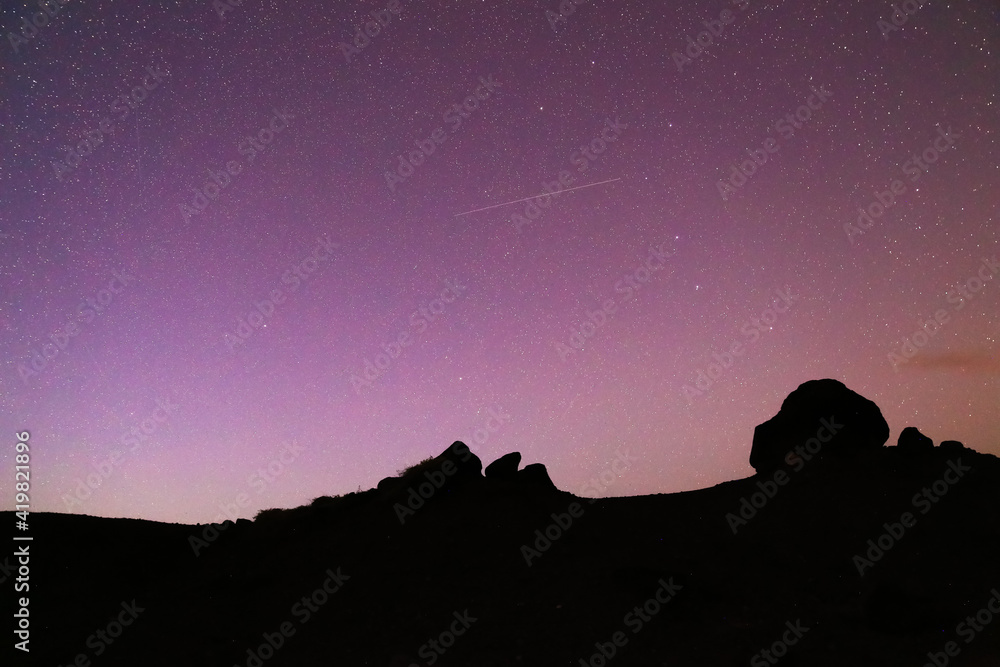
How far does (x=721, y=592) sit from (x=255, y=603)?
43.6 feet

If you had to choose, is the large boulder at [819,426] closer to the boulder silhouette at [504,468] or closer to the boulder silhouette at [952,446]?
the boulder silhouette at [952,446]

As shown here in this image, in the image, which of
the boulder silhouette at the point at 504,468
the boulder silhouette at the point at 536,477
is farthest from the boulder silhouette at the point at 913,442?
the boulder silhouette at the point at 504,468

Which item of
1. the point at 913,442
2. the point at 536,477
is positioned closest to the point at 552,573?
the point at 536,477

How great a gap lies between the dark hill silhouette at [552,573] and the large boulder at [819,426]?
0.49m

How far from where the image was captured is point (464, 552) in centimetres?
1873

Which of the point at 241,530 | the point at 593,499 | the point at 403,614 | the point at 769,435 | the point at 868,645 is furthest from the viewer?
the point at 769,435

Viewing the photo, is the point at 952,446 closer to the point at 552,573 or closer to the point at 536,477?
the point at 536,477

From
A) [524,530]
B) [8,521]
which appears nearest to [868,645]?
[524,530]

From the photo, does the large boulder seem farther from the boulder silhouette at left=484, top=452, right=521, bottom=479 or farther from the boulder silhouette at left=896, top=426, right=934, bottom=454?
the boulder silhouette at left=484, top=452, right=521, bottom=479

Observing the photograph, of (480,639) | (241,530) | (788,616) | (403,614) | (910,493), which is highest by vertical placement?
(241,530)

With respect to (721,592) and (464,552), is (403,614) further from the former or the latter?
(721,592)

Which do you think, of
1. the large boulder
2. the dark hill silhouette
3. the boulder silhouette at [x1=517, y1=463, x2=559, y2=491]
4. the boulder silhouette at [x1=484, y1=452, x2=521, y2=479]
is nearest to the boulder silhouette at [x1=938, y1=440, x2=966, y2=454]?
the dark hill silhouette

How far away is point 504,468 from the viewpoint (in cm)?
2453

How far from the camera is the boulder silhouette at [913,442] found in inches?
945
